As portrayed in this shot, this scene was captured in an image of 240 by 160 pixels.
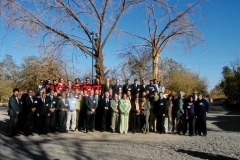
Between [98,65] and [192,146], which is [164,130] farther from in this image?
[98,65]

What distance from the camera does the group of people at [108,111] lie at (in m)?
11.5

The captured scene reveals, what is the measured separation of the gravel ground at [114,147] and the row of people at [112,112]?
0.76m

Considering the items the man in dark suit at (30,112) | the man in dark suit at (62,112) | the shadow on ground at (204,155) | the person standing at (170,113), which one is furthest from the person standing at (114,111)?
the shadow on ground at (204,155)

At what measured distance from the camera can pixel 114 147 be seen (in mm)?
8695

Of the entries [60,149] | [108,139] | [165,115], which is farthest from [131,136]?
[60,149]

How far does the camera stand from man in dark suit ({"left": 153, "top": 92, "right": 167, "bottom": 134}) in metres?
12.0

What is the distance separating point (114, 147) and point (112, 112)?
363 cm

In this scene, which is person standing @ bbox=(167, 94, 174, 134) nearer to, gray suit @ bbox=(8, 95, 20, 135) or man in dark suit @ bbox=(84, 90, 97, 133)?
man in dark suit @ bbox=(84, 90, 97, 133)

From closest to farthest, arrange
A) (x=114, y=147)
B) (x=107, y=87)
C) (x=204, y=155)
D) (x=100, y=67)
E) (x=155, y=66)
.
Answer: (x=204, y=155) → (x=114, y=147) → (x=107, y=87) → (x=100, y=67) → (x=155, y=66)

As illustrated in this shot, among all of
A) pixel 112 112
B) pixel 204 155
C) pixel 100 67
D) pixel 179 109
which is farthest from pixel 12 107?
pixel 204 155

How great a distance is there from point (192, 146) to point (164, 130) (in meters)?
2.98

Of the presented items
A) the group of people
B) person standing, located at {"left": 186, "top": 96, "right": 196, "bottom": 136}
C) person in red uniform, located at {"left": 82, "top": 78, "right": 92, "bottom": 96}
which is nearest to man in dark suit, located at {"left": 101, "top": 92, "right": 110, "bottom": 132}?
the group of people

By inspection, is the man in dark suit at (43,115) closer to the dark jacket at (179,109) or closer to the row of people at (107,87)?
the row of people at (107,87)

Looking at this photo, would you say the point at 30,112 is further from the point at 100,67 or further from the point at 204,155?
the point at 204,155
